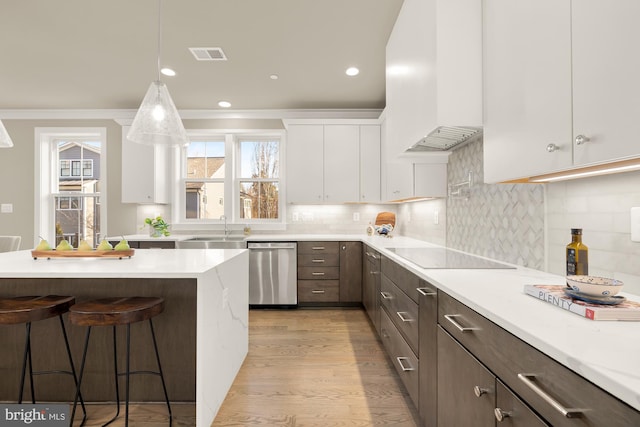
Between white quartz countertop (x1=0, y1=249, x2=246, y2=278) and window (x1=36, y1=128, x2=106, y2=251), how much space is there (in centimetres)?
290

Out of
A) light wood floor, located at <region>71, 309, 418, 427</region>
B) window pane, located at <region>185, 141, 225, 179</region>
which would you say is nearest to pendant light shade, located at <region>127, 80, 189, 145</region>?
light wood floor, located at <region>71, 309, 418, 427</region>

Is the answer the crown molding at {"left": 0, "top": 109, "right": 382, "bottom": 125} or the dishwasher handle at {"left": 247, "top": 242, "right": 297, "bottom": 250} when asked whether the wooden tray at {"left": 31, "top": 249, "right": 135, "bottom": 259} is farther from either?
the crown molding at {"left": 0, "top": 109, "right": 382, "bottom": 125}

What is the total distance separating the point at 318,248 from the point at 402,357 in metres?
2.04

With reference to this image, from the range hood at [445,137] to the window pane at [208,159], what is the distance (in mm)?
3111

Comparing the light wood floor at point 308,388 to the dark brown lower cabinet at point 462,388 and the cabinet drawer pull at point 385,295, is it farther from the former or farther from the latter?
the dark brown lower cabinet at point 462,388

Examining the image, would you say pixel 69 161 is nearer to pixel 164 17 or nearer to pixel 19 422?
pixel 164 17

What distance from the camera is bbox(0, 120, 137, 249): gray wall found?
4.70 metres

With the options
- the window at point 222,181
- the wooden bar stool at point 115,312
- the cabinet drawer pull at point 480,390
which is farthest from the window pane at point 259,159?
the cabinet drawer pull at point 480,390

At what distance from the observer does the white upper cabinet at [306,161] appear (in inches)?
168

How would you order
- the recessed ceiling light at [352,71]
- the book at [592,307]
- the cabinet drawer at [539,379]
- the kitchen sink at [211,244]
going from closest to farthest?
the cabinet drawer at [539,379], the book at [592,307], the recessed ceiling light at [352,71], the kitchen sink at [211,244]

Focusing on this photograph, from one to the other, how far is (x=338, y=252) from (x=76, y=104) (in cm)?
389

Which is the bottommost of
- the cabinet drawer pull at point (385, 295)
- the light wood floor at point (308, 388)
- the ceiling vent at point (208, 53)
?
the light wood floor at point (308, 388)

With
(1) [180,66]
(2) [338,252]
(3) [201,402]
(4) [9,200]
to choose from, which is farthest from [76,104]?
(3) [201,402]

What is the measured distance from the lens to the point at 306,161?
14.0ft
